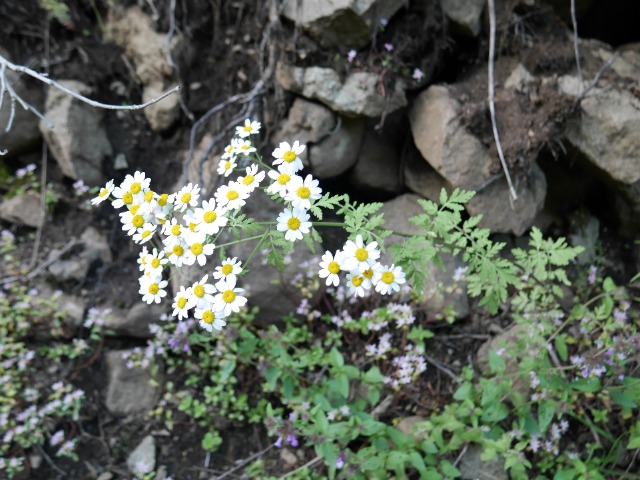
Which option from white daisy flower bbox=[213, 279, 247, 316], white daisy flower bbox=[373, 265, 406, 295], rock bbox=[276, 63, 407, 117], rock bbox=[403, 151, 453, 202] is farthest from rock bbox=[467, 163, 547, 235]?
white daisy flower bbox=[213, 279, 247, 316]

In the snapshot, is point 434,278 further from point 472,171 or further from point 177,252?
point 177,252

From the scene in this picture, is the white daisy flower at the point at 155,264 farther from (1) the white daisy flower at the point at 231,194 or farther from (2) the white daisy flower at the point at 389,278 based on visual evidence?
(2) the white daisy flower at the point at 389,278

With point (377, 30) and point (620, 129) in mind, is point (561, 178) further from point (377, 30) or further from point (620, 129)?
point (377, 30)

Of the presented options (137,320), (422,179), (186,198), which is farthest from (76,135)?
(422,179)

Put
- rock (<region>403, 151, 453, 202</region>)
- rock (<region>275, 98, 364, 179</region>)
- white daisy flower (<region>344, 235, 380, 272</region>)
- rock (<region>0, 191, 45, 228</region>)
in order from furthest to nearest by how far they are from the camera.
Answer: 1. rock (<region>0, 191, 45, 228</region>)
2. rock (<region>403, 151, 453, 202</region>)
3. rock (<region>275, 98, 364, 179</region>)
4. white daisy flower (<region>344, 235, 380, 272</region>)

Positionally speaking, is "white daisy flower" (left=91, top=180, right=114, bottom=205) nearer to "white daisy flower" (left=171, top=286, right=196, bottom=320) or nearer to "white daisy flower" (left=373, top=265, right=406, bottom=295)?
"white daisy flower" (left=171, top=286, right=196, bottom=320)

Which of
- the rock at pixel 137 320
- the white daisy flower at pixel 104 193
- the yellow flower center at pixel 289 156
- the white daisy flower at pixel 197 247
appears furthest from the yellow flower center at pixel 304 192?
the rock at pixel 137 320
